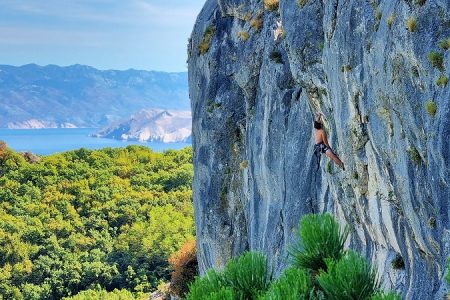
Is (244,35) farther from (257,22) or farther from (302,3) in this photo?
(302,3)

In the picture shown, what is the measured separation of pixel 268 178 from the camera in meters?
20.0

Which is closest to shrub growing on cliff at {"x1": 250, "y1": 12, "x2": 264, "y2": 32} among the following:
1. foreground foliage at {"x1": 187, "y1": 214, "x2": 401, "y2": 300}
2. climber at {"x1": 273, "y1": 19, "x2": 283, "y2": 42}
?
climber at {"x1": 273, "y1": 19, "x2": 283, "y2": 42}

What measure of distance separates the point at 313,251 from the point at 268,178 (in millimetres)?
12579

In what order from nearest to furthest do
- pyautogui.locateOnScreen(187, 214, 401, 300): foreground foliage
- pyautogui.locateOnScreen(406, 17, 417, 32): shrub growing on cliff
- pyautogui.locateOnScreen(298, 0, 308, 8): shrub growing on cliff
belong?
pyautogui.locateOnScreen(187, 214, 401, 300): foreground foliage < pyautogui.locateOnScreen(406, 17, 417, 32): shrub growing on cliff < pyautogui.locateOnScreen(298, 0, 308, 8): shrub growing on cliff

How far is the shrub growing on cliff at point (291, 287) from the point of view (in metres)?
6.07

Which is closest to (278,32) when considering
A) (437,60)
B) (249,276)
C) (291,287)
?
(437,60)

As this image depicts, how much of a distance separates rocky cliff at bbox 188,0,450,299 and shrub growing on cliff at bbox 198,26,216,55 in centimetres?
6

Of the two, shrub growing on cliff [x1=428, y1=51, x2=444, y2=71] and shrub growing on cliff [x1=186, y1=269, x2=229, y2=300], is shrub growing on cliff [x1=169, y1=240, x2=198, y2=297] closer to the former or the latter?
shrub growing on cliff [x1=186, y1=269, x2=229, y2=300]

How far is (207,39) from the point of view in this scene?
83.6 feet

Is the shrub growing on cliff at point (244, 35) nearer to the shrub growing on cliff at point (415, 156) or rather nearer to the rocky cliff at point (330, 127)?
the rocky cliff at point (330, 127)

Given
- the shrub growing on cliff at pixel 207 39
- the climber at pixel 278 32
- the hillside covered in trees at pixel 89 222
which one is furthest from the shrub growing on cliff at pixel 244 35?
the hillside covered in trees at pixel 89 222

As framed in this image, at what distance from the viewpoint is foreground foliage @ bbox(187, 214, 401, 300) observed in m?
6.50

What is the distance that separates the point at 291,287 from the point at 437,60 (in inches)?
155

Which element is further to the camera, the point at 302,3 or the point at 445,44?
the point at 302,3
